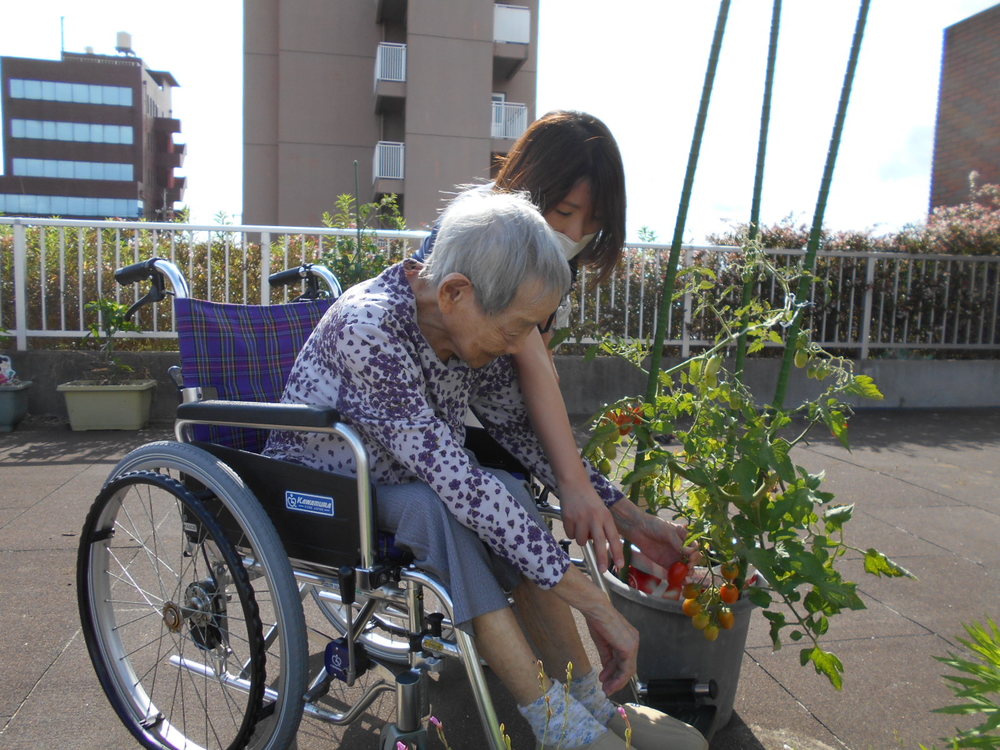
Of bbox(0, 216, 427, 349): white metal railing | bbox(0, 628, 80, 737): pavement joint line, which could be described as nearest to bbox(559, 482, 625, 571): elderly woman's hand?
bbox(0, 628, 80, 737): pavement joint line

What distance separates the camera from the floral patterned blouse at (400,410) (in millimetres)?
1266

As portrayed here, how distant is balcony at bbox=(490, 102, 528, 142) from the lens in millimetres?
16969

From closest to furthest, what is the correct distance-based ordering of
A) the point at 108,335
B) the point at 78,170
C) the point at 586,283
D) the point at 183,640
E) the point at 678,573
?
the point at 678,573 < the point at 183,640 < the point at 108,335 < the point at 586,283 < the point at 78,170

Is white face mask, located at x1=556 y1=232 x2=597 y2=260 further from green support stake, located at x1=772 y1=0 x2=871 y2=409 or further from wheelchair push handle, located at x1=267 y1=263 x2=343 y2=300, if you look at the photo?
wheelchair push handle, located at x1=267 y1=263 x2=343 y2=300

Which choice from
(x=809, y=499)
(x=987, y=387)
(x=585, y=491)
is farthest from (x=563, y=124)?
(x=987, y=387)

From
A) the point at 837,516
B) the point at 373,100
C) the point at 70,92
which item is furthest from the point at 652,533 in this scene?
the point at 70,92

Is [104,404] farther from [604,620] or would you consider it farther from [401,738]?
[604,620]

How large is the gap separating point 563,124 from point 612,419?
701 mm

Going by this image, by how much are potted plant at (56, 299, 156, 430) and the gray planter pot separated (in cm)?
388

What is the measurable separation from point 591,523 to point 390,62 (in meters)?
16.2

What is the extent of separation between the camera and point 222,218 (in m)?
6.25

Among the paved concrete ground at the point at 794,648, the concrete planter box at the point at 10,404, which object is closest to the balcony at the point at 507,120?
the concrete planter box at the point at 10,404

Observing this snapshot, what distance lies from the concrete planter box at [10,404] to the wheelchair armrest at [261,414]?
153 inches

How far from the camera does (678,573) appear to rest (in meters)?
1.59
